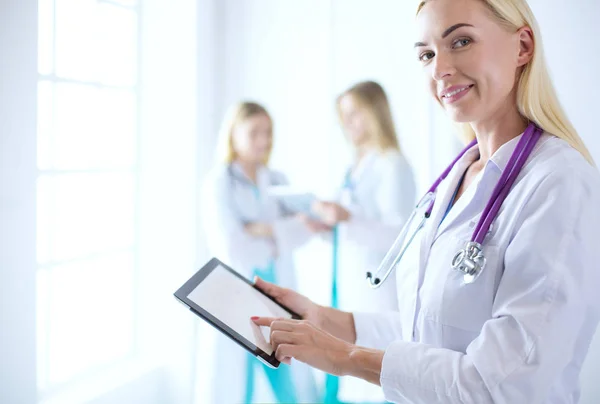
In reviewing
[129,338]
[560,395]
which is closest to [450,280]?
[560,395]

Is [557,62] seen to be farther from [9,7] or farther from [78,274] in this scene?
[78,274]

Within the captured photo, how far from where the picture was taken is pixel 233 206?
8.66 feet

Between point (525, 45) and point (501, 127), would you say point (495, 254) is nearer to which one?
point (501, 127)

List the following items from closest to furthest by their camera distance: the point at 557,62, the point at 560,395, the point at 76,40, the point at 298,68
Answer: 1. the point at 560,395
2. the point at 557,62
3. the point at 76,40
4. the point at 298,68

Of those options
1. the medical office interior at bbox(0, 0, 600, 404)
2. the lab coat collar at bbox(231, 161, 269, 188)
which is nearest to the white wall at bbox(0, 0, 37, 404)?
the medical office interior at bbox(0, 0, 600, 404)

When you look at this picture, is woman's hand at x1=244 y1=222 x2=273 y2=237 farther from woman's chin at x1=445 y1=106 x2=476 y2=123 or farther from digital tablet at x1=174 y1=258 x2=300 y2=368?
woman's chin at x1=445 y1=106 x2=476 y2=123

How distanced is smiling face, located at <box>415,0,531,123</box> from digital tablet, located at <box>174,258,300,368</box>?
0.60 metres

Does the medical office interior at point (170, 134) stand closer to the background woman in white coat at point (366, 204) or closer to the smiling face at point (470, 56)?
the background woman in white coat at point (366, 204)

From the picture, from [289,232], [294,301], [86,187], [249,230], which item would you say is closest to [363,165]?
[289,232]

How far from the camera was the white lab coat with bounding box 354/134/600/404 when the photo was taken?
2.98 feet

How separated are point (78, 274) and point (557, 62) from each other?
2033 mm

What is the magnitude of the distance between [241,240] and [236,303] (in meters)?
1.30

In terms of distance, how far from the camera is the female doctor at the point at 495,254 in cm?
92

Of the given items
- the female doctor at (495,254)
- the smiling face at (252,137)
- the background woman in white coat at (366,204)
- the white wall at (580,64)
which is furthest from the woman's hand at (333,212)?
the female doctor at (495,254)
